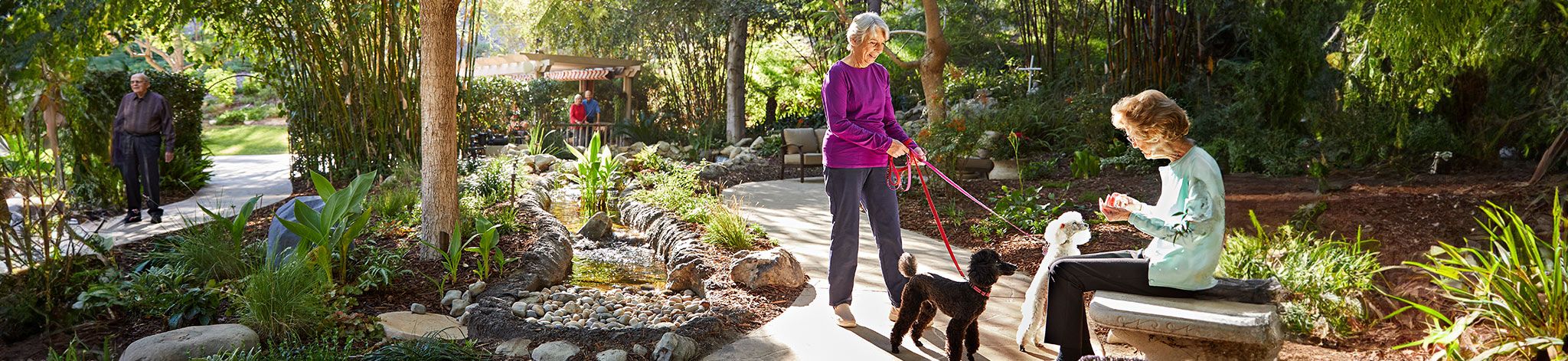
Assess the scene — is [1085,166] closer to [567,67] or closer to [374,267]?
[374,267]

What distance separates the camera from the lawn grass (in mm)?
17094

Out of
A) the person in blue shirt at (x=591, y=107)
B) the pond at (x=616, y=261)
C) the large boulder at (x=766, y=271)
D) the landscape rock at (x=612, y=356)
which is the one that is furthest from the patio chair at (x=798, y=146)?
the landscape rock at (x=612, y=356)

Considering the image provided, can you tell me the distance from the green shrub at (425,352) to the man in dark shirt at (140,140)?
15.6ft

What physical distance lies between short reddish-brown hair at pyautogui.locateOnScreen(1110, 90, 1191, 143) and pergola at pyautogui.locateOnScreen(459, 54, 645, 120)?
13405 mm

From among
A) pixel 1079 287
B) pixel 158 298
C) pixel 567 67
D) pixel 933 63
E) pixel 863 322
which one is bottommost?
pixel 863 322

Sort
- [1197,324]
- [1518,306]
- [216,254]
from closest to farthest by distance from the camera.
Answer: [1197,324] < [1518,306] < [216,254]

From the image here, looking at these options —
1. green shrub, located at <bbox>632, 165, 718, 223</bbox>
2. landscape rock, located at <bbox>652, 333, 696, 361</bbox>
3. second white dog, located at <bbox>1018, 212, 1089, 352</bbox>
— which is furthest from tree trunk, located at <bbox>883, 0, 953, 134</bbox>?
landscape rock, located at <bbox>652, 333, 696, 361</bbox>

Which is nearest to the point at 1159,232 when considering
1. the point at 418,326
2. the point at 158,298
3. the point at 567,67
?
the point at 418,326

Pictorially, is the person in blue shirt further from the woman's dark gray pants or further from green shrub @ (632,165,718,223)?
the woman's dark gray pants

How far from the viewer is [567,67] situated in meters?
16.0

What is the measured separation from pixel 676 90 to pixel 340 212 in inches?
504

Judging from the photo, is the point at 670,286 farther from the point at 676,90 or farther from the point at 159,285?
the point at 676,90

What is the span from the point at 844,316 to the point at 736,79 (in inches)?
422

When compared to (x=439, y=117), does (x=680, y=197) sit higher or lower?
lower
